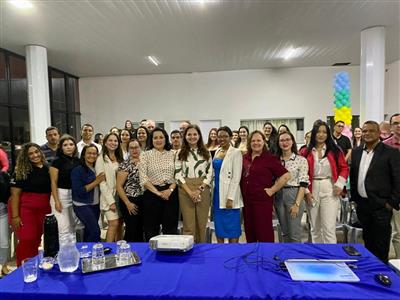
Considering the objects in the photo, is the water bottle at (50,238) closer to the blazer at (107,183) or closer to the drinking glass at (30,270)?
the drinking glass at (30,270)

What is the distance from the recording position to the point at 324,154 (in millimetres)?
2795

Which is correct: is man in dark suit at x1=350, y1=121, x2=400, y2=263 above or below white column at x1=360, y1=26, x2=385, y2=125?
below

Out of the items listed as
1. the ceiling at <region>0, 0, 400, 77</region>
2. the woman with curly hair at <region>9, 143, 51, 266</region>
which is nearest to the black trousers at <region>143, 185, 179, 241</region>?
the woman with curly hair at <region>9, 143, 51, 266</region>

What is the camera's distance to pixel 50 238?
1.75 m

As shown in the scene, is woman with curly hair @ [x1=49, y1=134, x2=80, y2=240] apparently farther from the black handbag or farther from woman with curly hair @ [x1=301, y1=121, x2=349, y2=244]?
woman with curly hair @ [x1=301, y1=121, x2=349, y2=244]

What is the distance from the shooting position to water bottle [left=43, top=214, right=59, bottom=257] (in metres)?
1.73

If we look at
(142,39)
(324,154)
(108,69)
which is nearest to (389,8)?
(324,154)

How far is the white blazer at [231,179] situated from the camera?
275cm

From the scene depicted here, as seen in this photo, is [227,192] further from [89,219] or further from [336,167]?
[89,219]

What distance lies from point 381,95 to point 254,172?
4189mm

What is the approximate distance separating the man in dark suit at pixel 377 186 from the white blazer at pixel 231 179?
1101 millimetres

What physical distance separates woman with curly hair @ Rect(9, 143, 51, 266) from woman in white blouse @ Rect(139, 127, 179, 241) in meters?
1.00

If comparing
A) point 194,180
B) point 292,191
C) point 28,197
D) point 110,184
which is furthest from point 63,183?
point 292,191

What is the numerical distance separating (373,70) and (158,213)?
4933mm
